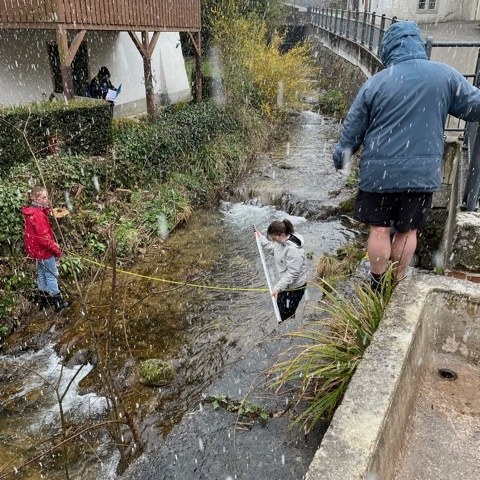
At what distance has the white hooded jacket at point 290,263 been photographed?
486 cm

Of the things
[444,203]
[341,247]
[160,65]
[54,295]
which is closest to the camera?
[444,203]

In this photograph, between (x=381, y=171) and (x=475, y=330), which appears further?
(x=381, y=171)

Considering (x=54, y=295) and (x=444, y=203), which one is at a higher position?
(x=444, y=203)

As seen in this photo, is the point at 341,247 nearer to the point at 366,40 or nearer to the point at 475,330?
the point at 475,330

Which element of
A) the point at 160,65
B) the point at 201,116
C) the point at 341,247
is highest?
the point at 160,65

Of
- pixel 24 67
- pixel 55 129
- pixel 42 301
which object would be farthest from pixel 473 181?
pixel 24 67

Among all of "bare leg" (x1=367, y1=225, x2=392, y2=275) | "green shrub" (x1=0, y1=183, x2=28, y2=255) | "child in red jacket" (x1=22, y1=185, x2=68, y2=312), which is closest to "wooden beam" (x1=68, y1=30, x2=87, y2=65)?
"green shrub" (x1=0, y1=183, x2=28, y2=255)

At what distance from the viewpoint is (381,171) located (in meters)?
3.04

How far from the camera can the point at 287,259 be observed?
16.1 feet

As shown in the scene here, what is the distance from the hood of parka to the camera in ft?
A: 9.80

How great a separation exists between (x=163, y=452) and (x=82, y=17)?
922 cm

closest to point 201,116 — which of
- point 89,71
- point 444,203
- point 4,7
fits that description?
point 89,71

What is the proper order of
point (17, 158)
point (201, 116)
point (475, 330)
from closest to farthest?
point (475, 330)
point (17, 158)
point (201, 116)

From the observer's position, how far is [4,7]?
30.1ft
